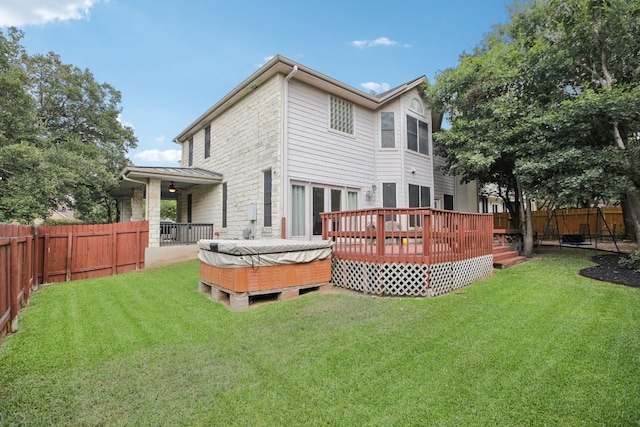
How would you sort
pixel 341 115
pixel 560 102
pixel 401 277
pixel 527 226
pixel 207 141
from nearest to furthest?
pixel 401 277 → pixel 560 102 → pixel 341 115 → pixel 527 226 → pixel 207 141

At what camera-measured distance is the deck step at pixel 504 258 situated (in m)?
8.59

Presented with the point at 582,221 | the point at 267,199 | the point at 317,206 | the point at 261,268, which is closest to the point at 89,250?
the point at 267,199

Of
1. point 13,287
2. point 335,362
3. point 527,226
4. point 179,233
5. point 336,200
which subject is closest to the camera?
point 335,362

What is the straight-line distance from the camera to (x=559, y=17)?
9117mm

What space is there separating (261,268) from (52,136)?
21462 millimetres

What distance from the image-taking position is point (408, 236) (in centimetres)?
598

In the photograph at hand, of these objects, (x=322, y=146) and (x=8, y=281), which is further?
(x=322, y=146)

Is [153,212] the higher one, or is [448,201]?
[448,201]

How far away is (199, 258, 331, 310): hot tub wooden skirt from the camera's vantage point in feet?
17.6

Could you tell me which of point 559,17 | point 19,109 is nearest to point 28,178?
point 19,109

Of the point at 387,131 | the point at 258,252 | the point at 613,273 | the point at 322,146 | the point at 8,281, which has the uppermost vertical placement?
the point at 387,131

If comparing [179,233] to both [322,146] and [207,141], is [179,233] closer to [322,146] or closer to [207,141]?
[207,141]

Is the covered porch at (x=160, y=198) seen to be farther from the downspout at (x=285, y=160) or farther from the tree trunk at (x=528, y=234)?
the tree trunk at (x=528, y=234)

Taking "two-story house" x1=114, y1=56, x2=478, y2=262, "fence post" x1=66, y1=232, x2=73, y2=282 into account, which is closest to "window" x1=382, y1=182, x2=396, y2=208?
"two-story house" x1=114, y1=56, x2=478, y2=262
